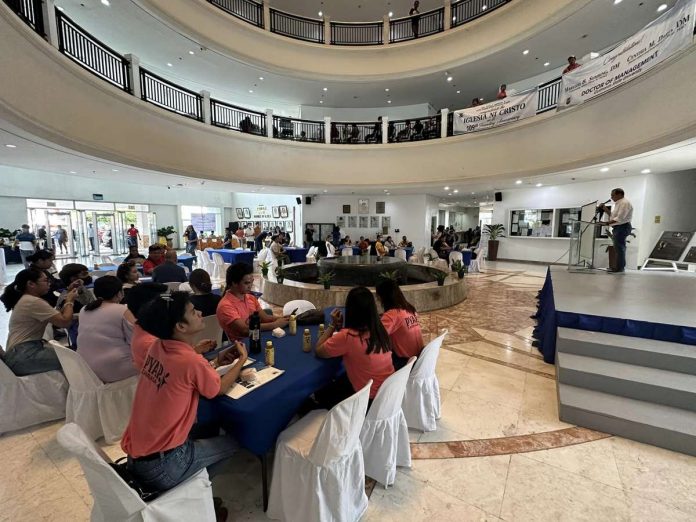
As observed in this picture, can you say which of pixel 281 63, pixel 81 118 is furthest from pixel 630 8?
pixel 81 118

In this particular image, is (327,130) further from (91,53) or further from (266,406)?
(266,406)

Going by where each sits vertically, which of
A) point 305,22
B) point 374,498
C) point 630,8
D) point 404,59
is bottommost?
point 374,498

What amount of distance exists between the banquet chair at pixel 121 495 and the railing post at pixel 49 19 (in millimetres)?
→ 7502

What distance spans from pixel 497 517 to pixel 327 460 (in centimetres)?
119

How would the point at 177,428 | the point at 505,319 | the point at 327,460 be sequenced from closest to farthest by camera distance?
the point at 177,428 → the point at 327,460 → the point at 505,319

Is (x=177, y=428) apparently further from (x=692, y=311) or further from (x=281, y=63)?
(x=281, y=63)

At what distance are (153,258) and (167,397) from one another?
16.6 feet

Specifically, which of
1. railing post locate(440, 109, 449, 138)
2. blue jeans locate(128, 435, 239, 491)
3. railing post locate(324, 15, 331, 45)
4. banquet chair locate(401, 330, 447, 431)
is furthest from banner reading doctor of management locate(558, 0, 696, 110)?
railing post locate(324, 15, 331, 45)

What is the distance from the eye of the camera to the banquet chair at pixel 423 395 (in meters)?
2.50

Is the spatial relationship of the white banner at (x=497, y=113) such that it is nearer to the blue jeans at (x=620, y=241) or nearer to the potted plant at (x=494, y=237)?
the blue jeans at (x=620, y=241)

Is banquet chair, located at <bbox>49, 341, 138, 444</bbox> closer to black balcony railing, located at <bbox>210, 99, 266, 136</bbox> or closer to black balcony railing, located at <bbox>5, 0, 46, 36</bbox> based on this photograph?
black balcony railing, located at <bbox>5, 0, 46, 36</bbox>

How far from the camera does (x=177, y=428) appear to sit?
1438mm

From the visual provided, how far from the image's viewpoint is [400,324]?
247 centimetres

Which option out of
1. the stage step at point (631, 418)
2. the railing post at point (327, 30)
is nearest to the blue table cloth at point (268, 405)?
the stage step at point (631, 418)
